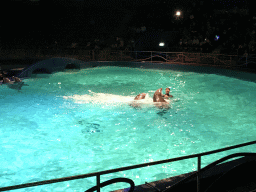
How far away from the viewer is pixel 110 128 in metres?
9.09

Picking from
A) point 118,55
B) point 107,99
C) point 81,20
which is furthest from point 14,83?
point 81,20

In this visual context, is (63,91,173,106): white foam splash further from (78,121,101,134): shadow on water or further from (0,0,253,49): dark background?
(0,0,253,49): dark background

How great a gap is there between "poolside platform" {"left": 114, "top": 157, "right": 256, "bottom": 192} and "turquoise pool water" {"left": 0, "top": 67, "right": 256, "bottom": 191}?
2.37 meters

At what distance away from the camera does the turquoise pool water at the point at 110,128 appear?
656cm

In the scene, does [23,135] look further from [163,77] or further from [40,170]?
[163,77]

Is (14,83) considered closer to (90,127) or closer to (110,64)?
(110,64)

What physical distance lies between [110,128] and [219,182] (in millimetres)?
5743

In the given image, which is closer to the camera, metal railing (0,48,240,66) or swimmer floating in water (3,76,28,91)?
swimmer floating in water (3,76,28,91)

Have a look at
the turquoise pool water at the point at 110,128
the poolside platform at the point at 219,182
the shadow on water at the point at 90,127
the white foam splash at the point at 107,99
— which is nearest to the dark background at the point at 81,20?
the turquoise pool water at the point at 110,128

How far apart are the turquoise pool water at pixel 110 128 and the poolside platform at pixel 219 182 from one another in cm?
237

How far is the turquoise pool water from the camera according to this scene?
6559 millimetres

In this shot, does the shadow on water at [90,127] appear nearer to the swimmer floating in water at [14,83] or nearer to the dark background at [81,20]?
the swimmer floating in water at [14,83]

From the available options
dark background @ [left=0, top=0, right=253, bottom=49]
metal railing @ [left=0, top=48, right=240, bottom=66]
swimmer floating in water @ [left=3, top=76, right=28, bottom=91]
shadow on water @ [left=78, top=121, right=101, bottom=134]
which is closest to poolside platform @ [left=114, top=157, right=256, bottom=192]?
shadow on water @ [left=78, top=121, right=101, bottom=134]

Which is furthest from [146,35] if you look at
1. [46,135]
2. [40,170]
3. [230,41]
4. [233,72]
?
[40,170]
